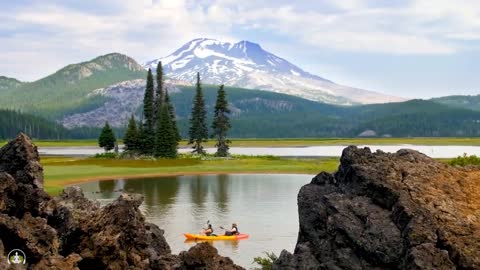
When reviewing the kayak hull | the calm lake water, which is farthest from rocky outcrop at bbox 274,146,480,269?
the kayak hull

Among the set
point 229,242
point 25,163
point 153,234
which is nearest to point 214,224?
point 229,242

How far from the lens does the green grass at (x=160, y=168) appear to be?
82438mm

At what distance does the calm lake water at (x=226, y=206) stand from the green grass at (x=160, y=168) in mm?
5364

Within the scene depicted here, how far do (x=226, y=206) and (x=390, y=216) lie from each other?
3960 centimetres

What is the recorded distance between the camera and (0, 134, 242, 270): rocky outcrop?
14.6 m

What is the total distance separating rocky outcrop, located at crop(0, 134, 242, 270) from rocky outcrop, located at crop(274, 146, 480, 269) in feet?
8.65

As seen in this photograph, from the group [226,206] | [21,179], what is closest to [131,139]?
[226,206]

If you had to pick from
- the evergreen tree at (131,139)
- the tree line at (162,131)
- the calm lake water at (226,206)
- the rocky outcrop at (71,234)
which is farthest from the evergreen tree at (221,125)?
the rocky outcrop at (71,234)

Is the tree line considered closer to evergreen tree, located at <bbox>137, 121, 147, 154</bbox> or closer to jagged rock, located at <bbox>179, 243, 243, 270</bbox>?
evergreen tree, located at <bbox>137, 121, 147, 154</bbox>

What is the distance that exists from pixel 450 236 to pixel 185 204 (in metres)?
42.2

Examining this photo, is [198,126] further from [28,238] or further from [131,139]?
[28,238]

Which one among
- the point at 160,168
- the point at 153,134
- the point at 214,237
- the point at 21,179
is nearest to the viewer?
the point at 21,179

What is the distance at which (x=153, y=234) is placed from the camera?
2266cm

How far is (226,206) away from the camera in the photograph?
54562mm
